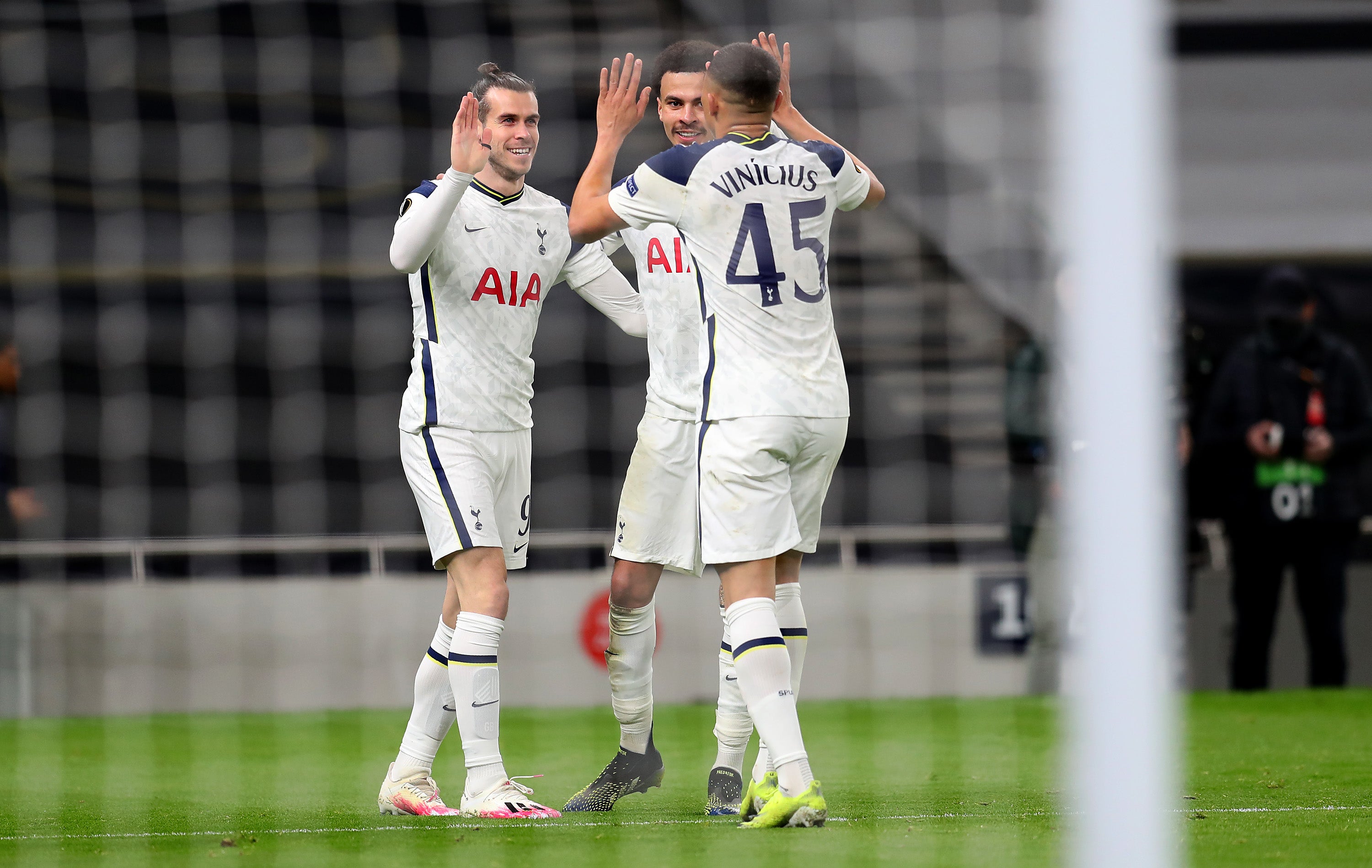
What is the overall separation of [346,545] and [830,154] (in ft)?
19.4

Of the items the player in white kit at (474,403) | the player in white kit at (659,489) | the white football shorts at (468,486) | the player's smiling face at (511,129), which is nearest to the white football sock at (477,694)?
the player in white kit at (474,403)

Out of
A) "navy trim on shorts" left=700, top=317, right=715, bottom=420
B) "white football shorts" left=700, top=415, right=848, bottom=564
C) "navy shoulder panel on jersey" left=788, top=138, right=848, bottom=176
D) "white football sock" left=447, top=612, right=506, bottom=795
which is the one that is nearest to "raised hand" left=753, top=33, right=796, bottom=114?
"navy shoulder panel on jersey" left=788, top=138, right=848, bottom=176

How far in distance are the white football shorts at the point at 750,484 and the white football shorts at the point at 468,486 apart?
2.66ft

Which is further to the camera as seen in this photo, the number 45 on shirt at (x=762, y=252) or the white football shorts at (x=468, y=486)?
the white football shorts at (x=468, y=486)

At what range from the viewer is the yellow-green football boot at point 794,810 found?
439 centimetres

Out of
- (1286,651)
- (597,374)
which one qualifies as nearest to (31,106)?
(597,374)

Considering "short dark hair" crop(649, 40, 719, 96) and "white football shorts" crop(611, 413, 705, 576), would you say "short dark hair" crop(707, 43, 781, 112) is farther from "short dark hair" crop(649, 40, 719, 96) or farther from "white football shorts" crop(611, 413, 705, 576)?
"white football shorts" crop(611, 413, 705, 576)

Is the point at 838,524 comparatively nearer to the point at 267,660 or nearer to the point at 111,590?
the point at 267,660

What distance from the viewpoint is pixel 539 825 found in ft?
15.6

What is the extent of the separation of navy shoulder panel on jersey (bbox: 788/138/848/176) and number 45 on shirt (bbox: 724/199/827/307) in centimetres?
18

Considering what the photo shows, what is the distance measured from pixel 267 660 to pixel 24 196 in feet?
14.6

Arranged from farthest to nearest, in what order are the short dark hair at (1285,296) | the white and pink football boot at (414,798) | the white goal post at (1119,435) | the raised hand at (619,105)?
1. the short dark hair at (1285,296)
2. the white and pink football boot at (414,798)
3. the raised hand at (619,105)
4. the white goal post at (1119,435)

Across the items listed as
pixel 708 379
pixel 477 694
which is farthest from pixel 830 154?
pixel 477 694

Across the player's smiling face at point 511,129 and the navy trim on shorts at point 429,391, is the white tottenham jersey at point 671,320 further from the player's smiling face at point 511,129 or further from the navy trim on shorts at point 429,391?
the navy trim on shorts at point 429,391
